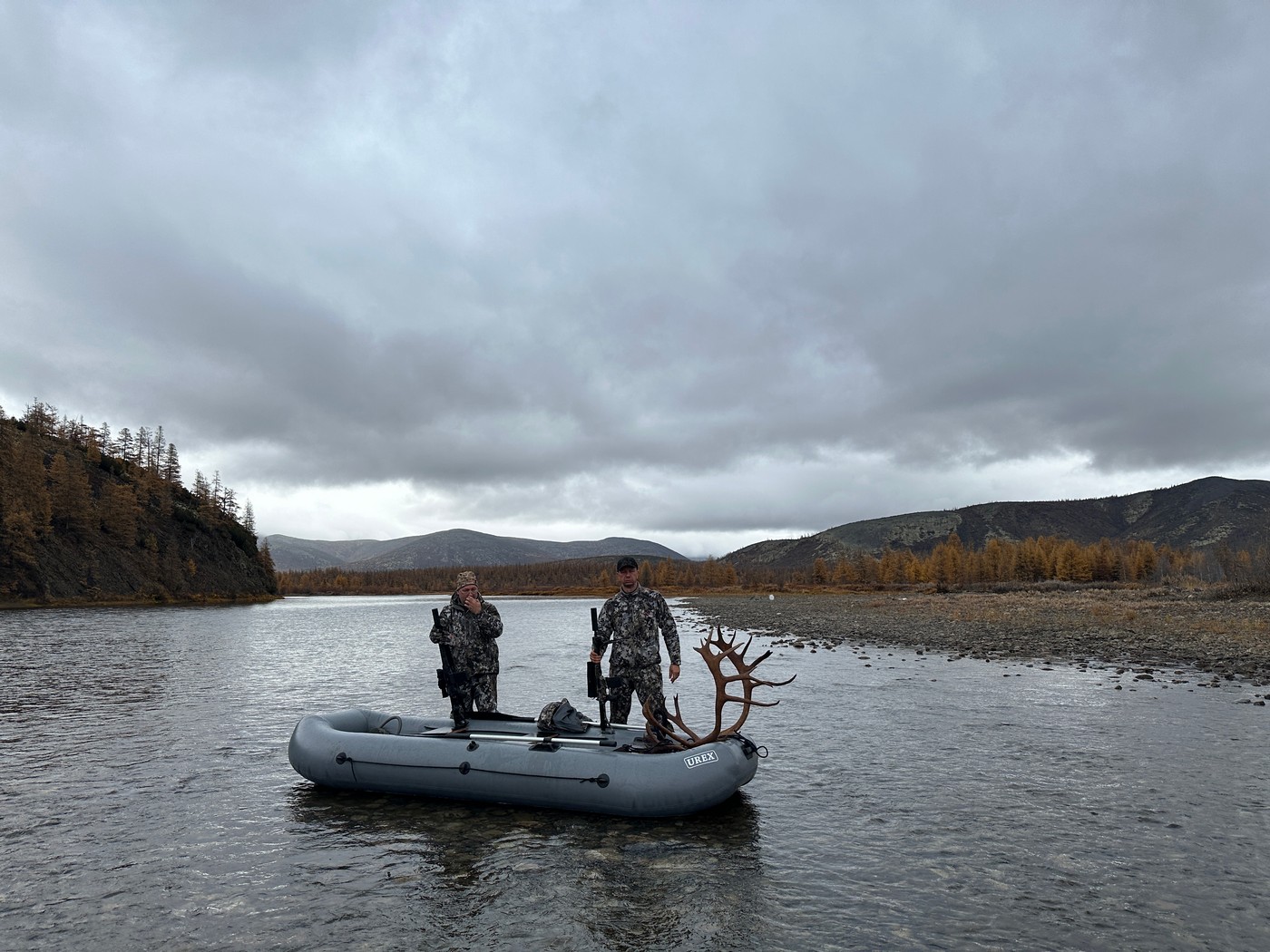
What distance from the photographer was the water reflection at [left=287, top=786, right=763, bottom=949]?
737 centimetres

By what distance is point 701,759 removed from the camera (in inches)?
420

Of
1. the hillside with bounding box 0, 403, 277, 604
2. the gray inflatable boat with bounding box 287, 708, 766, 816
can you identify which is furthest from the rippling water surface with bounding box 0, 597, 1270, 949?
the hillside with bounding box 0, 403, 277, 604

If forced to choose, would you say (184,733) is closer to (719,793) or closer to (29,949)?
(29,949)

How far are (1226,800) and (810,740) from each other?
725 centimetres

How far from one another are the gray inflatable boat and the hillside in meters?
100

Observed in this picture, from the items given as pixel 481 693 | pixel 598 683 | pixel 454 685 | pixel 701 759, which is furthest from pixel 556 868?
pixel 481 693

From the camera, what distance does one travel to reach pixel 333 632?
57219 mm

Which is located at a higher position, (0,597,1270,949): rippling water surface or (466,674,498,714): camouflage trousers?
(466,674,498,714): camouflage trousers

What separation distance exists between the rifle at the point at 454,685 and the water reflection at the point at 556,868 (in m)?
1.53

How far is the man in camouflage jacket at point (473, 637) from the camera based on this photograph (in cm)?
1289

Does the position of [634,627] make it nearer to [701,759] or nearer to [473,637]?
[701,759]

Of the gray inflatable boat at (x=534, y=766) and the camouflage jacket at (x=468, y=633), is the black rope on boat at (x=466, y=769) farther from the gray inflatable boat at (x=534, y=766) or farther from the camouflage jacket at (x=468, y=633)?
the camouflage jacket at (x=468, y=633)

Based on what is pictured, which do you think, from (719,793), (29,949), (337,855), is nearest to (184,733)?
(337,855)

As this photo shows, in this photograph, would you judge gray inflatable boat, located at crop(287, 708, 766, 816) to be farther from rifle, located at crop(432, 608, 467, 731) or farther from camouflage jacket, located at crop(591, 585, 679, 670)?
camouflage jacket, located at crop(591, 585, 679, 670)
